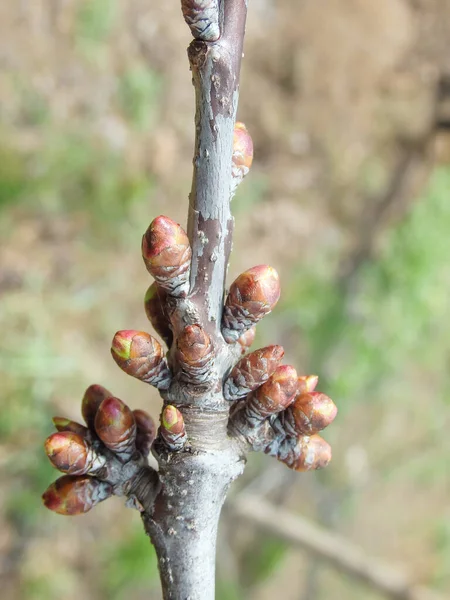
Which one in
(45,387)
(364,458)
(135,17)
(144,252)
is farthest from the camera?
(364,458)

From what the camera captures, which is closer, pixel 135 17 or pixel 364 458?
pixel 135 17

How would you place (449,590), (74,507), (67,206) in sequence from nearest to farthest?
(74,507), (67,206), (449,590)

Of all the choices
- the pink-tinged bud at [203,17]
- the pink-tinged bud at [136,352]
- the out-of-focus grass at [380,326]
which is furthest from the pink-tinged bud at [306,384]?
the out-of-focus grass at [380,326]

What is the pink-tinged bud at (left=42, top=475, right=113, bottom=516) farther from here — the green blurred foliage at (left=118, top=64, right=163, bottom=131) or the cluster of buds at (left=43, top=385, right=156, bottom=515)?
→ the green blurred foliage at (left=118, top=64, right=163, bottom=131)

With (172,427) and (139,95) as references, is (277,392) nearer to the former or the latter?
(172,427)

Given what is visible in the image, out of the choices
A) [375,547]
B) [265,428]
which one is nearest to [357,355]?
[375,547]

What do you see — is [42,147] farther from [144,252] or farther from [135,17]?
[144,252]

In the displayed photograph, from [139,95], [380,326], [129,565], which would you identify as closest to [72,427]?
[129,565]
